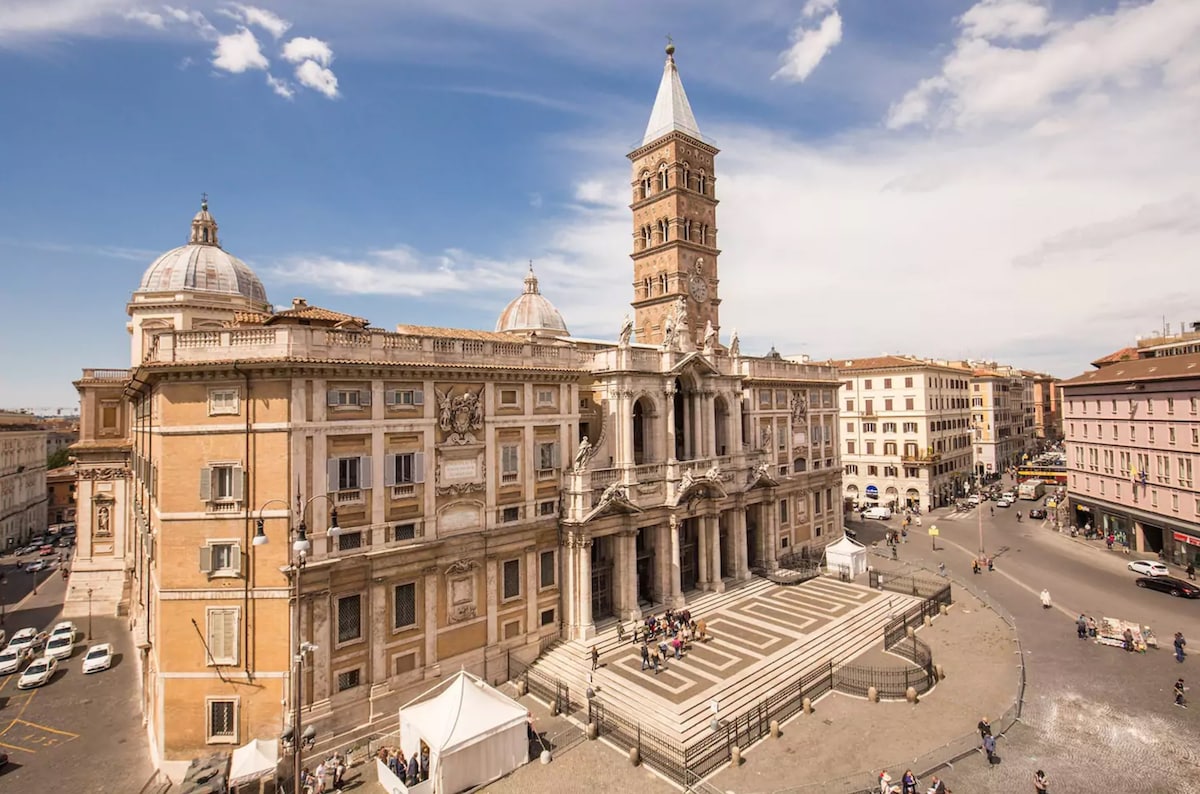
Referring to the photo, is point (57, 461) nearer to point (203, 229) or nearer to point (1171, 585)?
point (203, 229)

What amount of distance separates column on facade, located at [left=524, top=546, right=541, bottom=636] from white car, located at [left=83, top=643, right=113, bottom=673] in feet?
86.9

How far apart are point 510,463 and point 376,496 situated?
7.24 metres

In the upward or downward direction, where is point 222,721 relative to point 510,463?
downward

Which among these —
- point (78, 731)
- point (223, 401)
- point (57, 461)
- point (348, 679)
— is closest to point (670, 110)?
point (223, 401)

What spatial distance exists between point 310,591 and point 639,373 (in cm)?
2106

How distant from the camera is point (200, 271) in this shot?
151ft

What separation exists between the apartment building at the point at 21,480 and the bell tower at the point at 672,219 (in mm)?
78167

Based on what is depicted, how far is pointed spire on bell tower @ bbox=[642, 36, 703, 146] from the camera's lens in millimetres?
50000

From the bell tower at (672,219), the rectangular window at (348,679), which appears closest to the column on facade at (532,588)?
the rectangular window at (348,679)

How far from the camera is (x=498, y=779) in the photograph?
22.2 metres

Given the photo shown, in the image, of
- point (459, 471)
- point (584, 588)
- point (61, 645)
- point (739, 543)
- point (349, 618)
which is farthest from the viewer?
point (739, 543)

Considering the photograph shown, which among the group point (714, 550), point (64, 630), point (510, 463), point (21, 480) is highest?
point (510, 463)

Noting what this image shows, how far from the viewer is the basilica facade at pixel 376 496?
2325cm

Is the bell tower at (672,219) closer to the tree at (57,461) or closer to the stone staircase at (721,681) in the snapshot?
the stone staircase at (721,681)
